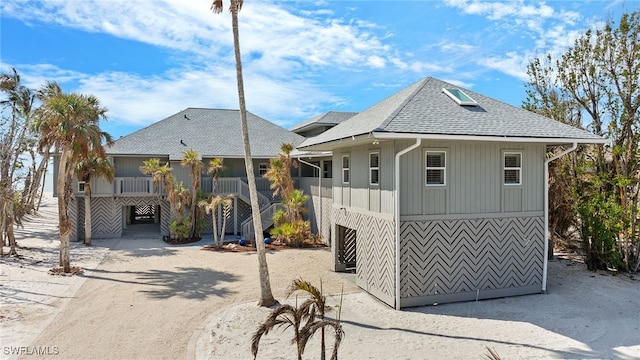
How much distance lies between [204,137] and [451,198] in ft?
65.4

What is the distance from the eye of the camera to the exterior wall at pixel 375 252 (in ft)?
35.5

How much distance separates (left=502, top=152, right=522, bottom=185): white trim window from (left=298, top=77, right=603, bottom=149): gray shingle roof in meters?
0.91

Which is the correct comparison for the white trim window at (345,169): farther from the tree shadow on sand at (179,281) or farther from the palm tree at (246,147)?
the tree shadow on sand at (179,281)

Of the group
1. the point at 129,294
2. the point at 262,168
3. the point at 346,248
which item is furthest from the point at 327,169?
the point at 129,294

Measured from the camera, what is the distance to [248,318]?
393 inches

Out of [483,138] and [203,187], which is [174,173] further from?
[483,138]

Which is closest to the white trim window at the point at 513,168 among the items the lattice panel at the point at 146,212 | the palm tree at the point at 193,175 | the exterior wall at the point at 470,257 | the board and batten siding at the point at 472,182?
the board and batten siding at the point at 472,182

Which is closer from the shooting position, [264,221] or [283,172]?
[283,172]

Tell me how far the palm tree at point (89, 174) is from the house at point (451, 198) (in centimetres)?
1478

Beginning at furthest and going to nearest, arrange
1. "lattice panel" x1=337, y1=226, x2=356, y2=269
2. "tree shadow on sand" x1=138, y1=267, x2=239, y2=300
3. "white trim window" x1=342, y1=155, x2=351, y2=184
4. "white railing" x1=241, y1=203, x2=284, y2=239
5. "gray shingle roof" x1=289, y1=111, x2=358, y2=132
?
1. "gray shingle roof" x1=289, y1=111, x2=358, y2=132
2. "white railing" x1=241, y1=203, x2=284, y2=239
3. "lattice panel" x1=337, y1=226, x2=356, y2=269
4. "white trim window" x1=342, y1=155, x2=351, y2=184
5. "tree shadow on sand" x1=138, y1=267, x2=239, y2=300

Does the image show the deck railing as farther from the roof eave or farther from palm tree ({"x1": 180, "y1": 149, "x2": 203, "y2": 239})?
the roof eave

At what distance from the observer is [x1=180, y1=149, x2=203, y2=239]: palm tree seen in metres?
21.1

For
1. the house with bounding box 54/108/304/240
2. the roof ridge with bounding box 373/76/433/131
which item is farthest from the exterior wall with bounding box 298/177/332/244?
the roof ridge with bounding box 373/76/433/131

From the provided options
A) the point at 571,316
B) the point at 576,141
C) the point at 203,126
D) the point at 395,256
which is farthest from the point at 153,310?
the point at 203,126
